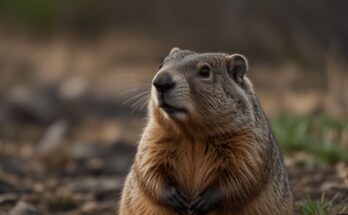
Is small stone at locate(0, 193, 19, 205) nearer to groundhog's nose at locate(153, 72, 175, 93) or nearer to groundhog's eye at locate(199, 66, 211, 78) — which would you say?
groundhog's eye at locate(199, 66, 211, 78)

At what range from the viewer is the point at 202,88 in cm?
738

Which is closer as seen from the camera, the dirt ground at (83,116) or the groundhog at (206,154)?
the groundhog at (206,154)

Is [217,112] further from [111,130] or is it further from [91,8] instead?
[91,8]

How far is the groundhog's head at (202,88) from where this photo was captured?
279 inches

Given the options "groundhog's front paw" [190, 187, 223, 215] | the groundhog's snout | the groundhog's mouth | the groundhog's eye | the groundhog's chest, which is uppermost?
the groundhog's eye

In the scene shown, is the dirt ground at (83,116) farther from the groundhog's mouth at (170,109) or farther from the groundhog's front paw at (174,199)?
the groundhog's front paw at (174,199)

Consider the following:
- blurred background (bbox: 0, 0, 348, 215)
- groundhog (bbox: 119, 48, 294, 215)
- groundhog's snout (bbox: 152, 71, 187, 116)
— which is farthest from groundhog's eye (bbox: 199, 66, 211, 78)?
blurred background (bbox: 0, 0, 348, 215)

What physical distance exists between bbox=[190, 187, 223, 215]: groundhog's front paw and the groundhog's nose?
0.85 meters

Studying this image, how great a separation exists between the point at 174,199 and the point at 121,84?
14184 millimetres

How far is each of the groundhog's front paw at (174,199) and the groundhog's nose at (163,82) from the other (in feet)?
2.66

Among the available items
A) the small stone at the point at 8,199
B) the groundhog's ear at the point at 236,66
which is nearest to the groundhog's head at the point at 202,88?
the groundhog's ear at the point at 236,66

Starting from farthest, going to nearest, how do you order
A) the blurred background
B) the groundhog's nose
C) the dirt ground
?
the blurred background < the dirt ground < the groundhog's nose

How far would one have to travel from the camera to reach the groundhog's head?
707 centimetres

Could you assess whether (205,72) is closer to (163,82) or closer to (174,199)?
(163,82)
